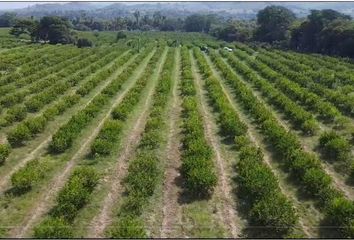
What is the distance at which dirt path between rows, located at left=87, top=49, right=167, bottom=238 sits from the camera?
14539mm

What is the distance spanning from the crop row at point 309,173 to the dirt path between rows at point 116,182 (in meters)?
6.79

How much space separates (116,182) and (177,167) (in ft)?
9.77

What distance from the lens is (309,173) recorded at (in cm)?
1731

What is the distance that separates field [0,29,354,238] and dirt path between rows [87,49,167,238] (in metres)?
0.04

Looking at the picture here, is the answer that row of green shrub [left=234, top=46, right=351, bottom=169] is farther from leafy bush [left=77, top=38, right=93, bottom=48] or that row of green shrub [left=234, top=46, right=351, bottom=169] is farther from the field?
leafy bush [left=77, top=38, right=93, bottom=48]

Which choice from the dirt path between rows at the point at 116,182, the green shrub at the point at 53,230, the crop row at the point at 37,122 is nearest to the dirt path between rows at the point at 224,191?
the dirt path between rows at the point at 116,182

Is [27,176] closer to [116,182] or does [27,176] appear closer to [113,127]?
[116,182]

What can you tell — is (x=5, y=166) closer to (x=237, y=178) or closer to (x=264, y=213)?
(x=237, y=178)

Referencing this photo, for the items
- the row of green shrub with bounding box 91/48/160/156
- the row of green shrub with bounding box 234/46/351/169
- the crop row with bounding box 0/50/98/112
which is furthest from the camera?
the crop row with bounding box 0/50/98/112

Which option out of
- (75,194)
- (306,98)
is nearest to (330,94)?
(306,98)

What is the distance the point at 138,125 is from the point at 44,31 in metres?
82.1

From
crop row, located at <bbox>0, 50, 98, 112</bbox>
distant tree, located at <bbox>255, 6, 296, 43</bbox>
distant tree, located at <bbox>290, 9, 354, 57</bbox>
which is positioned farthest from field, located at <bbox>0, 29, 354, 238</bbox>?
distant tree, located at <bbox>255, 6, 296, 43</bbox>

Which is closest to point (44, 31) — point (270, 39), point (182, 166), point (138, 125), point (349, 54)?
point (270, 39)

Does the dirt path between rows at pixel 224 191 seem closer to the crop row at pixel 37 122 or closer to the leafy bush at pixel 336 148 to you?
the leafy bush at pixel 336 148
